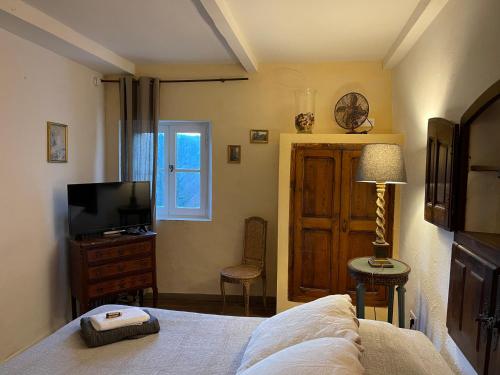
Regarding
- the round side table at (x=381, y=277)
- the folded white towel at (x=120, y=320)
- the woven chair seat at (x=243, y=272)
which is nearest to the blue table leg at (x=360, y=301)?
the round side table at (x=381, y=277)

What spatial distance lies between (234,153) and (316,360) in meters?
2.85

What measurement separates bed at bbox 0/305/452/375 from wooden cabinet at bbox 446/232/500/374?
0.51ft

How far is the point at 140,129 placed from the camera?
3758 mm

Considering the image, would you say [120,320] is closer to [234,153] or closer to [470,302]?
[470,302]

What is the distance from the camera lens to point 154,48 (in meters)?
3.28

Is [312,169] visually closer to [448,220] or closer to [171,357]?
[448,220]

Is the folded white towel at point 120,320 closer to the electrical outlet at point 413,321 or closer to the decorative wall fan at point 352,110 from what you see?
the electrical outlet at point 413,321

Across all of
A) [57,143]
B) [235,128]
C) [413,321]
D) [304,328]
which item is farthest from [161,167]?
[304,328]

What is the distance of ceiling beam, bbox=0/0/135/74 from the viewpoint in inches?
91.8

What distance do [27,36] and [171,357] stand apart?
2.54 m

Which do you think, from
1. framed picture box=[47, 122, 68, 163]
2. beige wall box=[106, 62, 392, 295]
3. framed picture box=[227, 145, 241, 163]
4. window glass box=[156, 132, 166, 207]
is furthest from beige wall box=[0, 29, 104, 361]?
framed picture box=[227, 145, 241, 163]

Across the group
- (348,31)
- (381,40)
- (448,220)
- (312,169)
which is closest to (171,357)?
(448,220)

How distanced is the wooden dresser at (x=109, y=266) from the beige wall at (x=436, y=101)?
2299mm

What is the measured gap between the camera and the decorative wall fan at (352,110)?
3.56 metres
